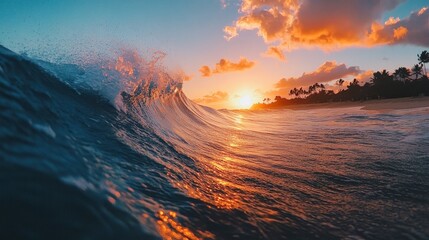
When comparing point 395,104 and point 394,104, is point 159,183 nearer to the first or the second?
point 395,104

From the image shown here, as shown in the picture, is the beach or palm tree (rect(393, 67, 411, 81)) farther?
palm tree (rect(393, 67, 411, 81))

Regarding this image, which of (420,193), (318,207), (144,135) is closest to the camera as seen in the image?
(318,207)

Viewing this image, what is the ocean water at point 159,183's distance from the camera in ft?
6.26

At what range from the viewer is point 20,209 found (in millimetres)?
1710

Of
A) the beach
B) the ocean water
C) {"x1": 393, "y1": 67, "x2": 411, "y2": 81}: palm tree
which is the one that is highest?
{"x1": 393, "y1": 67, "x2": 411, "y2": 81}: palm tree

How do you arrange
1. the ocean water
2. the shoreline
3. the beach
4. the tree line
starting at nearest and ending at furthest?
the ocean water, the beach, the shoreline, the tree line

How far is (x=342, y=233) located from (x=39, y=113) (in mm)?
3133

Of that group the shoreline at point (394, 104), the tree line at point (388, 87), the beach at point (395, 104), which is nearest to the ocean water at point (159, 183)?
the beach at point (395, 104)

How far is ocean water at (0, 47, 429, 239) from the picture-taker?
1907 millimetres

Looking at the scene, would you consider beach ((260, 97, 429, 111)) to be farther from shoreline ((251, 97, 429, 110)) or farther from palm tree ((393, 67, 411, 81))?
palm tree ((393, 67, 411, 81))

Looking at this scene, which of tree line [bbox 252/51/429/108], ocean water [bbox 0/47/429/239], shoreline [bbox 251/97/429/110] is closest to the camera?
ocean water [bbox 0/47/429/239]

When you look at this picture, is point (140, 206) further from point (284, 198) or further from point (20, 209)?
point (284, 198)

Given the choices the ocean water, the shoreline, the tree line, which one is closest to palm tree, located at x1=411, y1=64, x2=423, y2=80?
the tree line

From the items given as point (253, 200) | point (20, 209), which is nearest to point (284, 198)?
point (253, 200)
